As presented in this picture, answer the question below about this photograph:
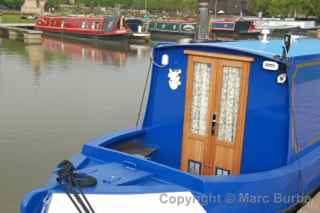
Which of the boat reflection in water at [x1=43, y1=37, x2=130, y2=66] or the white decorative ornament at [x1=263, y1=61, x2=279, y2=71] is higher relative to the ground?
the white decorative ornament at [x1=263, y1=61, x2=279, y2=71]

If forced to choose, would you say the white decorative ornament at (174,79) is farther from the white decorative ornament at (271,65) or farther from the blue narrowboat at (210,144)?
the white decorative ornament at (271,65)

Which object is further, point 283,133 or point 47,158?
point 47,158

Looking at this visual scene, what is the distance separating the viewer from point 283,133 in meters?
4.91

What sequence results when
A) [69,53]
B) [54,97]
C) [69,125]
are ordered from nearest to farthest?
1. [69,125]
2. [54,97]
3. [69,53]

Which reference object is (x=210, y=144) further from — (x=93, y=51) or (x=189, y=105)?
(x=93, y=51)

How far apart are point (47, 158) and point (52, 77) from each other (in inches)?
372

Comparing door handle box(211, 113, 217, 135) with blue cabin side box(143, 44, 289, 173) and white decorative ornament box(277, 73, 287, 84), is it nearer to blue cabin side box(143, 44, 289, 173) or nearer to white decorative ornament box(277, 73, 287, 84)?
blue cabin side box(143, 44, 289, 173)

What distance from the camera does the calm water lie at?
27.6 feet

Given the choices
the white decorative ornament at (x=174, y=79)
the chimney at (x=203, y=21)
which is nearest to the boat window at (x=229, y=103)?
the white decorative ornament at (x=174, y=79)

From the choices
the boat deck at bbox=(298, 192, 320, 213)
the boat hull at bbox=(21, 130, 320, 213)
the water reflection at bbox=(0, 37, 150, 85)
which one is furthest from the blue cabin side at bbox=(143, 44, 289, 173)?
the water reflection at bbox=(0, 37, 150, 85)

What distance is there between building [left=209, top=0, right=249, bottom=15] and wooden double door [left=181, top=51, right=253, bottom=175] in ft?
231

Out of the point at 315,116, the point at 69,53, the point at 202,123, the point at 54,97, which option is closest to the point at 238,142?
the point at 202,123

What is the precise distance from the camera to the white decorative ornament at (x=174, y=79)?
5.40m

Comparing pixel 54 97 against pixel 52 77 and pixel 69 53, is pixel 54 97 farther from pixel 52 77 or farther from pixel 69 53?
pixel 69 53
